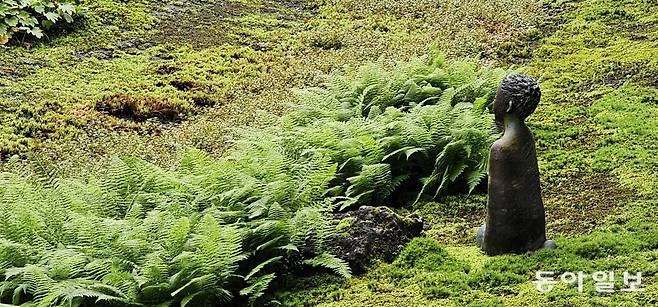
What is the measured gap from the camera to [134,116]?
36.0 feet

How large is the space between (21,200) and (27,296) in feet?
3.62

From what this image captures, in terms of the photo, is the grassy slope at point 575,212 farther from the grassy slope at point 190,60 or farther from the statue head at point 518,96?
the grassy slope at point 190,60

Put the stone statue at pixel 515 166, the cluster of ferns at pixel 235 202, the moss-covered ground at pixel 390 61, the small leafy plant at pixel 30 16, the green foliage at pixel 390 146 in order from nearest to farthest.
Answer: the stone statue at pixel 515 166, the cluster of ferns at pixel 235 202, the moss-covered ground at pixel 390 61, the green foliage at pixel 390 146, the small leafy plant at pixel 30 16

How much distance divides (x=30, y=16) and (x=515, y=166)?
409 inches

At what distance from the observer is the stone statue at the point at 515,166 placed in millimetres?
5246

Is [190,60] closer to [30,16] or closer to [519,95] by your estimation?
[30,16]

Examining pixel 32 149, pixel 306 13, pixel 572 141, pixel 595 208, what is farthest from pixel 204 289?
pixel 306 13

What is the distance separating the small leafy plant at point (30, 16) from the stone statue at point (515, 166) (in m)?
9.66

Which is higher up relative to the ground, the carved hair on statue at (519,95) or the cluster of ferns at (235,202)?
the carved hair on statue at (519,95)

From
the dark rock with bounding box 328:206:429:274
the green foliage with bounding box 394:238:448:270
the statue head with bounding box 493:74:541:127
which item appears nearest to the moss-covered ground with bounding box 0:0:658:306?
the green foliage with bounding box 394:238:448:270

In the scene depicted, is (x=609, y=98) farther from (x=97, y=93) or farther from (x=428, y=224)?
(x=97, y=93)

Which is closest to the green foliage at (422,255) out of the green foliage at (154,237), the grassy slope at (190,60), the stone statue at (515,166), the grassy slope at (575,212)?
the grassy slope at (575,212)

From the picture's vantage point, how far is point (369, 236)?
6000mm

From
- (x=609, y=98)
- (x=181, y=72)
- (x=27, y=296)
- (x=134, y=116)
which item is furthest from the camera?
(x=181, y=72)
